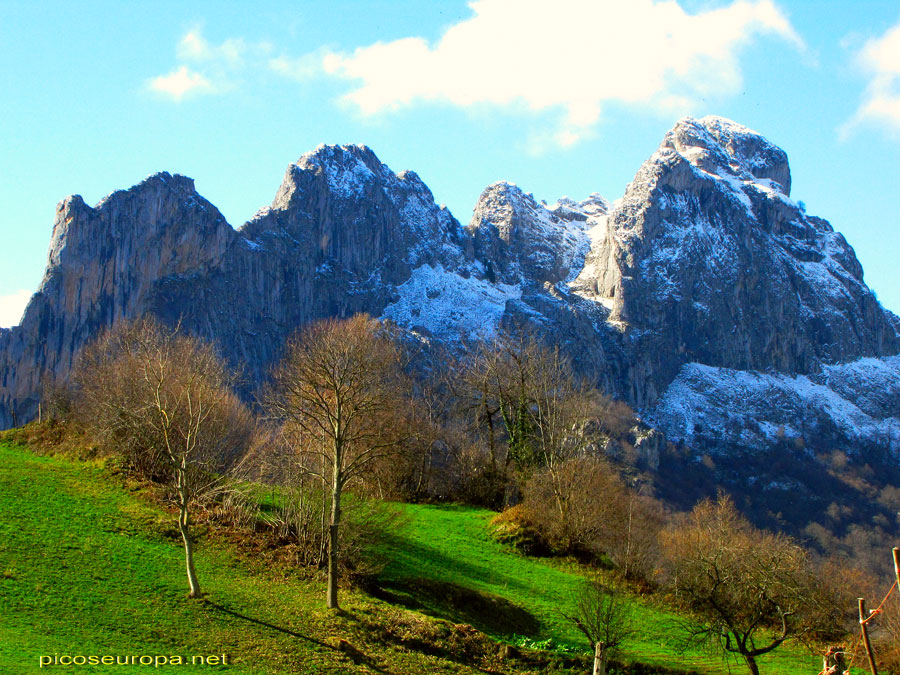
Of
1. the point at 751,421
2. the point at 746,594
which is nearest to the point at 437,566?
the point at 746,594

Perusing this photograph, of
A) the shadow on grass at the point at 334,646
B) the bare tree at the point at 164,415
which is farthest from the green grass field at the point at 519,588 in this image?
the bare tree at the point at 164,415

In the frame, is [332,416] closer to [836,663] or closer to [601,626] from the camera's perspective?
[601,626]

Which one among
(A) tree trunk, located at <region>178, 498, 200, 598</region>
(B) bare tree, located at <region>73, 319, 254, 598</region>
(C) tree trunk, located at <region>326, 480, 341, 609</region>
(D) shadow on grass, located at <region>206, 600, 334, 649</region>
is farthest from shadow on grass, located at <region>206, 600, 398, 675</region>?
(B) bare tree, located at <region>73, 319, 254, 598</region>

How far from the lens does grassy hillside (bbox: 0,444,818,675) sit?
18188 millimetres

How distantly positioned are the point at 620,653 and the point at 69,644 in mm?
14720

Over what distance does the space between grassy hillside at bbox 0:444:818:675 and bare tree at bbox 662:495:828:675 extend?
1314 mm

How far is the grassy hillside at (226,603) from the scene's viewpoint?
18.2 m

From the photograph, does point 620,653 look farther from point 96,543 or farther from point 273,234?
point 273,234

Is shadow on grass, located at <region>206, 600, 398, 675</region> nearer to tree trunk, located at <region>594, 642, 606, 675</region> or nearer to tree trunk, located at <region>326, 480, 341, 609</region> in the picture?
tree trunk, located at <region>326, 480, 341, 609</region>

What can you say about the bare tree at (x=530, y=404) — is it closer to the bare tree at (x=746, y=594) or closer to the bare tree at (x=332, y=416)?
the bare tree at (x=746, y=594)

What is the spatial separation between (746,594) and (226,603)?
54.6 ft

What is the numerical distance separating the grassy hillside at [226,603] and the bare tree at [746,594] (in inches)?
51.7

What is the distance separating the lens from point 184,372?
34781mm

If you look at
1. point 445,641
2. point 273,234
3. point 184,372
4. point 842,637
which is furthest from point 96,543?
point 273,234
